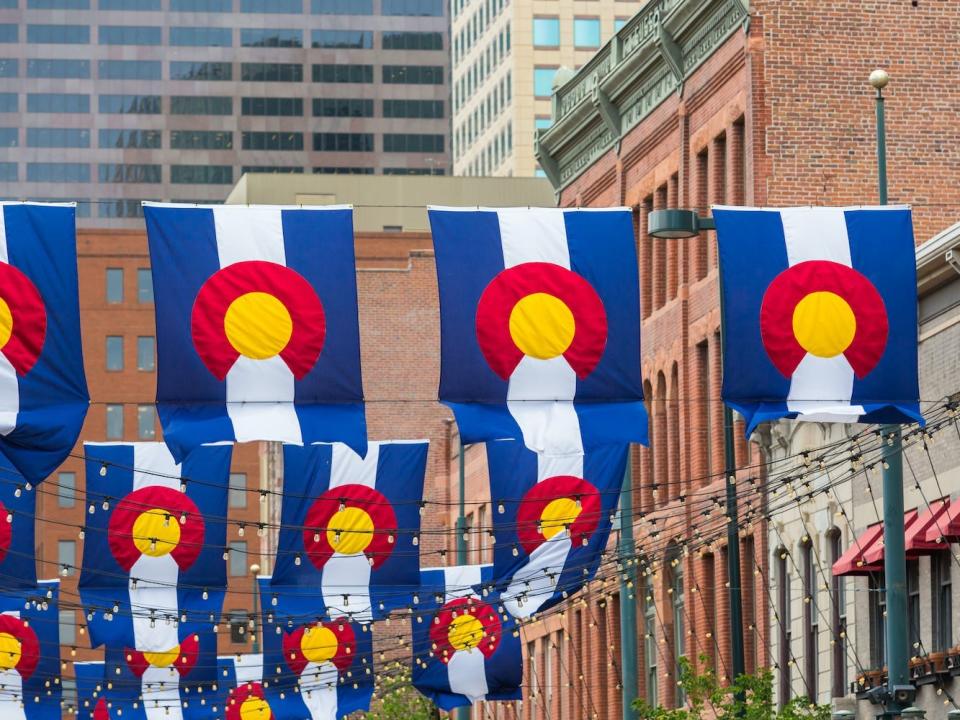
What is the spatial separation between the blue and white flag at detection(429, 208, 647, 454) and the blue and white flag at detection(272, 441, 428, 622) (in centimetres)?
1504

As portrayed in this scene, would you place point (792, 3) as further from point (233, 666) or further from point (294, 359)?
point (294, 359)

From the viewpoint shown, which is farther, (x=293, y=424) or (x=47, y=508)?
(x=47, y=508)

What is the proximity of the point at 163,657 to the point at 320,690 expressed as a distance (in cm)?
322

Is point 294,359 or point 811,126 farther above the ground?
point 811,126

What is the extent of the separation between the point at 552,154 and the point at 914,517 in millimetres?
27380

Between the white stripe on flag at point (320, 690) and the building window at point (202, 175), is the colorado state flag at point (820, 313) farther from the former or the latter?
the building window at point (202, 175)

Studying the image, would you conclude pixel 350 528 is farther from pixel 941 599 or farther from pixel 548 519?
pixel 941 599

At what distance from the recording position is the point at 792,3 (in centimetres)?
4800

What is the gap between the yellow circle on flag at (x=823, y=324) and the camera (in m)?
26.0

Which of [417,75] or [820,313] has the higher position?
[417,75]

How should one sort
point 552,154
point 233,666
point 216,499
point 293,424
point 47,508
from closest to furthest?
point 293,424
point 216,499
point 233,666
point 552,154
point 47,508

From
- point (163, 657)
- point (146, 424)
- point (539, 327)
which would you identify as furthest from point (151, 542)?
point (146, 424)

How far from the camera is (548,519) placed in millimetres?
37531

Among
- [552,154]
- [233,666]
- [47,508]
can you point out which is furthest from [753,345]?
[47,508]
